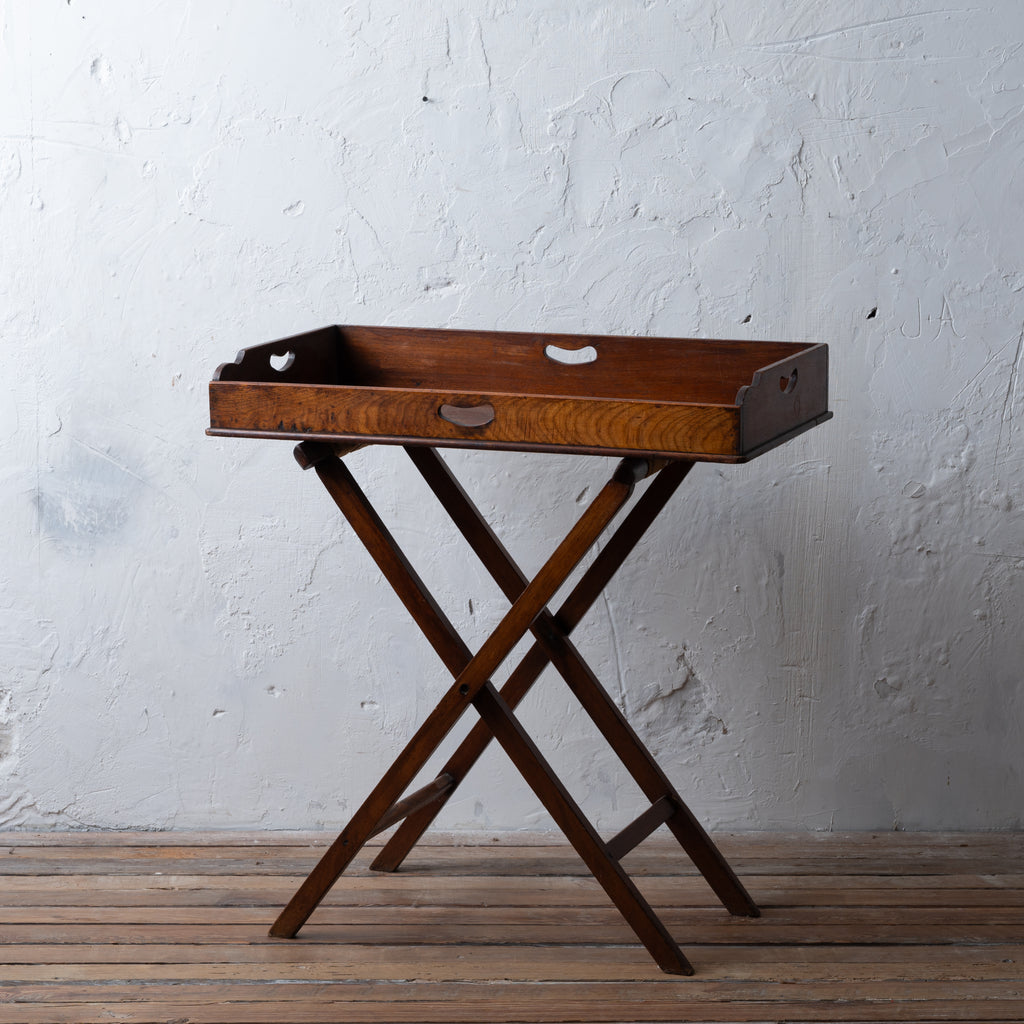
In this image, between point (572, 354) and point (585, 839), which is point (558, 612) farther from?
point (572, 354)

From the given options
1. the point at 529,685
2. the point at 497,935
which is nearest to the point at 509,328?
the point at 529,685

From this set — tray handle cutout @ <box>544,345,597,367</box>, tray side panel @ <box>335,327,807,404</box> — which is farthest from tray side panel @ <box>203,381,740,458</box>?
tray handle cutout @ <box>544,345,597,367</box>

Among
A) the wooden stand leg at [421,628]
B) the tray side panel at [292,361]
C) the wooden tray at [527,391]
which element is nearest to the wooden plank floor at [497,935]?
the wooden stand leg at [421,628]

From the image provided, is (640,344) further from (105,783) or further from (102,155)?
(105,783)

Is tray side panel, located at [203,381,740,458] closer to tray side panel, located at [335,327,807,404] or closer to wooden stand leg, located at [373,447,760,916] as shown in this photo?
wooden stand leg, located at [373,447,760,916]

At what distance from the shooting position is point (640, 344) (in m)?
2.96

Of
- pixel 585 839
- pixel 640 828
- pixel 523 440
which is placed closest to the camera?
pixel 523 440

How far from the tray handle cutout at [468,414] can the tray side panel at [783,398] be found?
1.48 ft

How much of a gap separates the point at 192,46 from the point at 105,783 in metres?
1.88

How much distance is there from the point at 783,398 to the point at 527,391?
2.39 ft

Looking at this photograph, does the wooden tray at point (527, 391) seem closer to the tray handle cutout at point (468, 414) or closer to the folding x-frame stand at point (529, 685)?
the tray handle cutout at point (468, 414)

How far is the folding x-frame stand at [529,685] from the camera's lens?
263 cm

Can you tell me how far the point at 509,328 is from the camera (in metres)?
3.30

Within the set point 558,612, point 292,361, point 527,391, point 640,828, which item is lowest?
point 640,828
